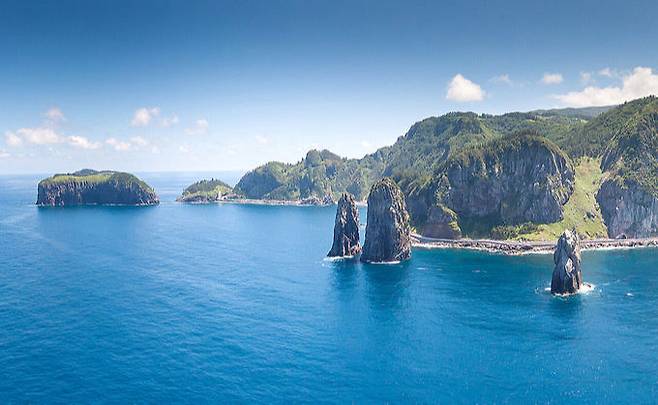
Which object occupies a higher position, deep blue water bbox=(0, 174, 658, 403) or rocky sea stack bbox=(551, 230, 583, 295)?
rocky sea stack bbox=(551, 230, 583, 295)

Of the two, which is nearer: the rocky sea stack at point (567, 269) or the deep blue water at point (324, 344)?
the deep blue water at point (324, 344)

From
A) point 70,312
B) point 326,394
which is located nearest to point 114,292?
point 70,312

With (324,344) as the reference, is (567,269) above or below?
above

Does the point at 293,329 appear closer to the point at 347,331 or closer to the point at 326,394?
the point at 347,331

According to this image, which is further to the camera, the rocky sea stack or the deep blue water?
the rocky sea stack

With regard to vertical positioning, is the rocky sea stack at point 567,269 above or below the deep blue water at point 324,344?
above

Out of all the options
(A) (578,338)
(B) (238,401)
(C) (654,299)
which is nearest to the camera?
(B) (238,401)

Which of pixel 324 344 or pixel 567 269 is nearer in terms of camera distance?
pixel 324 344

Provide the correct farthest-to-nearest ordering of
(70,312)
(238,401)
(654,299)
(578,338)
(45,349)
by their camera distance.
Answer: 1. (654,299)
2. (70,312)
3. (578,338)
4. (45,349)
5. (238,401)
